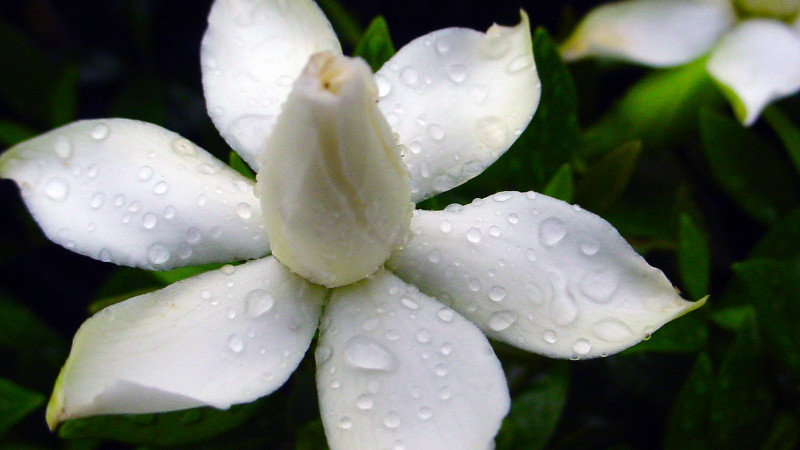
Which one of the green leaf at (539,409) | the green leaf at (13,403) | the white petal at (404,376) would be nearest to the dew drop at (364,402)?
the white petal at (404,376)

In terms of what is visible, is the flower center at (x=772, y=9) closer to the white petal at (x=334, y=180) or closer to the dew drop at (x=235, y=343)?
the white petal at (x=334, y=180)

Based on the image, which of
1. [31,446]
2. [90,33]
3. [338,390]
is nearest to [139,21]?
[90,33]

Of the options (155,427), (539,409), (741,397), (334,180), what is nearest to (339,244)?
(334,180)

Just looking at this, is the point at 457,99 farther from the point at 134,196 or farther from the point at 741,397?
the point at 741,397

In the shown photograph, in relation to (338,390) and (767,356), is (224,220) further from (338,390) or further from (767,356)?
(767,356)

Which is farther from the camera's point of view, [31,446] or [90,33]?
[90,33]
